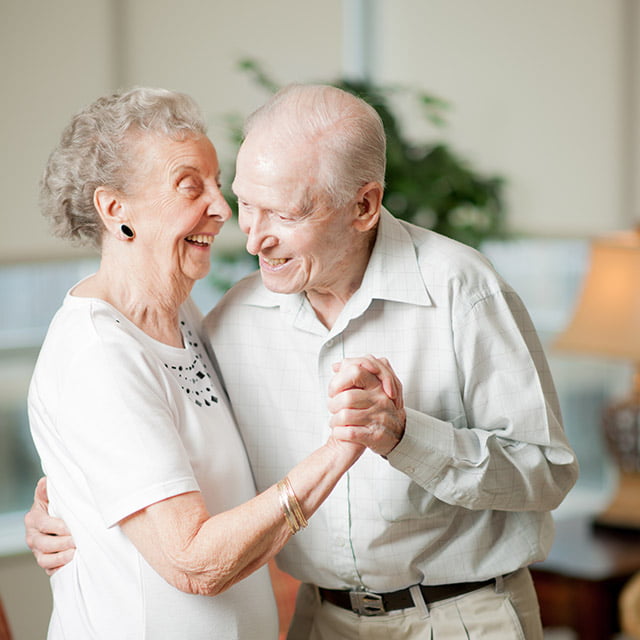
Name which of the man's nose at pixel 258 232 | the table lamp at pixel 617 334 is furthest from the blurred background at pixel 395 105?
the man's nose at pixel 258 232

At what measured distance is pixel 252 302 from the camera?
1788mm

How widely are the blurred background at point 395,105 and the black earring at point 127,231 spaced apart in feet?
5.63

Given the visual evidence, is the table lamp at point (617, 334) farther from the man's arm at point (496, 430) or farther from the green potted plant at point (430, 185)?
the man's arm at point (496, 430)

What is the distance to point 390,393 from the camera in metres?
1.44

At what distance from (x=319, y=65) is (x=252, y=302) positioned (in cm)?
249

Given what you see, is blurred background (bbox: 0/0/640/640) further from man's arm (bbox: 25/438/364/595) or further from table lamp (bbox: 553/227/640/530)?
man's arm (bbox: 25/438/364/595)

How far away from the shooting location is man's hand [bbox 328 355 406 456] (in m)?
1.40

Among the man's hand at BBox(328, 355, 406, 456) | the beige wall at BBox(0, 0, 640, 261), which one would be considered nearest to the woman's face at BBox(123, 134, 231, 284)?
the man's hand at BBox(328, 355, 406, 456)

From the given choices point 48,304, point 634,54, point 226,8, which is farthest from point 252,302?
point 634,54

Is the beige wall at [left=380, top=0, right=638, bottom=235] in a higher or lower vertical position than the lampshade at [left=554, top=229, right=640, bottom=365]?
higher

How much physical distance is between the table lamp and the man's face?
203 centimetres

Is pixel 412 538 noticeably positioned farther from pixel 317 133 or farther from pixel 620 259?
pixel 620 259

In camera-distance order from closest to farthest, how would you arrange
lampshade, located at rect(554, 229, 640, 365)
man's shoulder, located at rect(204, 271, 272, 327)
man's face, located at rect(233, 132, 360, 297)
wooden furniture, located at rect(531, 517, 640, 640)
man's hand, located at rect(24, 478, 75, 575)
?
man's face, located at rect(233, 132, 360, 297)
man's hand, located at rect(24, 478, 75, 575)
man's shoulder, located at rect(204, 271, 272, 327)
wooden furniture, located at rect(531, 517, 640, 640)
lampshade, located at rect(554, 229, 640, 365)

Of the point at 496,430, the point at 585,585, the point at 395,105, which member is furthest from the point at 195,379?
the point at 395,105
